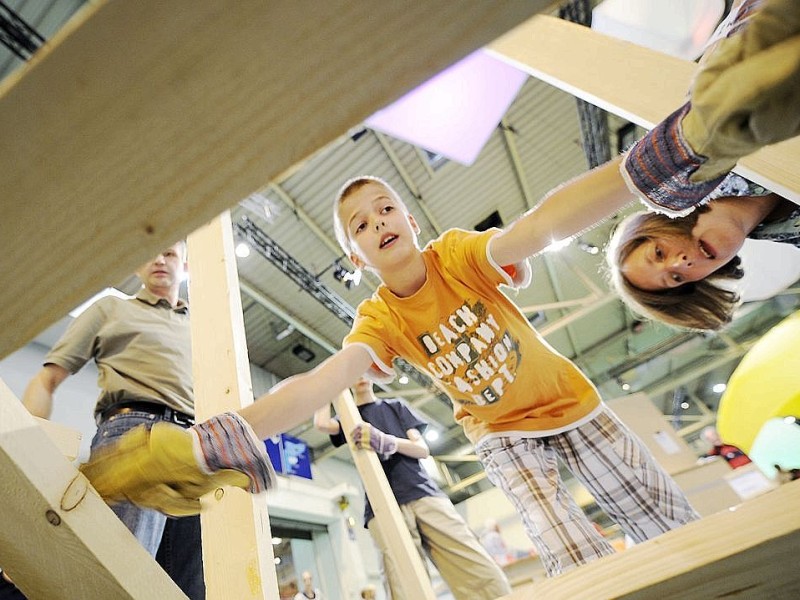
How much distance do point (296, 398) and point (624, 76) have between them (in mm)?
782

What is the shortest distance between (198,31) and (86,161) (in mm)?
97

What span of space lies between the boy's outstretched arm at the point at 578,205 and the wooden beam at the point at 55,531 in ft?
1.89

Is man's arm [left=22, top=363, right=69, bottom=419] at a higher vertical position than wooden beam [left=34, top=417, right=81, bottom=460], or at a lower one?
higher

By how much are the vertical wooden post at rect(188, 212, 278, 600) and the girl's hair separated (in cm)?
93

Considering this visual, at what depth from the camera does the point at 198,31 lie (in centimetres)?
24

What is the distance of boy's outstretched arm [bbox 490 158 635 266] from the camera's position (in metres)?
0.56

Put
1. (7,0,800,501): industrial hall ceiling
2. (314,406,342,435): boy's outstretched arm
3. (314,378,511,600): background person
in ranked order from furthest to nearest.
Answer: (7,0,800,501): industrial hall ceiling < (314,406,342,435): boy's outstretched arm < (314,378,511,600): background person

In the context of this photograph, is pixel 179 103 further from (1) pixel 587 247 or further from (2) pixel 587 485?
(1) pixel 587 247

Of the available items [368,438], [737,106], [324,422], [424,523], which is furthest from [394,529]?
[737,106]

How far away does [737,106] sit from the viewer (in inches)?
12.6

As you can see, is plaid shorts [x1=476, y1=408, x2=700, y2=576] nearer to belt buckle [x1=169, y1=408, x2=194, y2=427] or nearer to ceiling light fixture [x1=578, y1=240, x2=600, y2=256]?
belt buckle [x1=169, y1=408, x2=194, y2=427]

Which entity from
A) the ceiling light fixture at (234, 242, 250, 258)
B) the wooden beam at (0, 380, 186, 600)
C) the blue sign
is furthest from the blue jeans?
the blue sign

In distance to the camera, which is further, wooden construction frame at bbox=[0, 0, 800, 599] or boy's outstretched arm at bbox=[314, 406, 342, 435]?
boy's outstretched arm at bbox=[314, 406, 342, 435]

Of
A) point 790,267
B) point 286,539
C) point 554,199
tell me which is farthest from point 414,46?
point 286,539
